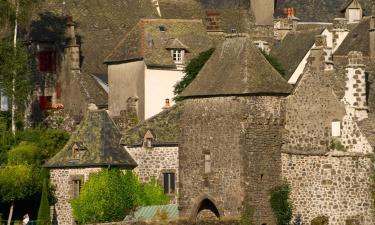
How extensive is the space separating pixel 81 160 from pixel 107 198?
252 centimetres

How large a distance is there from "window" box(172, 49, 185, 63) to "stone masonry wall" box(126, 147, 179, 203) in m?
15.0

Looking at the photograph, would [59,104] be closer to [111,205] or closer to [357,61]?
[111,205]

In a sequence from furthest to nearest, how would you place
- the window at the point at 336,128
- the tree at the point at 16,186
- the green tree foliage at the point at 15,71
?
the green tree foliage at the point at 15,71 → the tree at the point at 16,186 → the window at the point at 336,128

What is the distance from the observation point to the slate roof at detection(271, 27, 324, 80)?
10738 centimetres

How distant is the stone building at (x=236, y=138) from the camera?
85.6 metres

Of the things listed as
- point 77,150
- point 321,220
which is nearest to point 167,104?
point 77,150

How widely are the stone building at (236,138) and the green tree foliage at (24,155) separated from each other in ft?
43.1

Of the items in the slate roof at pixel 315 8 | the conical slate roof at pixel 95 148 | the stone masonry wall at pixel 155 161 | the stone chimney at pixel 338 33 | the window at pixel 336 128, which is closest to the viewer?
the window at pixel 336 128

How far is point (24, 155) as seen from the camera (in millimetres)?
99500

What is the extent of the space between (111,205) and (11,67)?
16.1 meters

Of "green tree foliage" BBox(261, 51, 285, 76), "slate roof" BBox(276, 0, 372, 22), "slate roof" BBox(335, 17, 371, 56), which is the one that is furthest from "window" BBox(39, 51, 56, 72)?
"slate roof" BBox(276, 0, 372, 22)

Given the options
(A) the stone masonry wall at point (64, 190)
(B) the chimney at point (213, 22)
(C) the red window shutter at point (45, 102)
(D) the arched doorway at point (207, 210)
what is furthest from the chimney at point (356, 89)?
(C) the red window shutter at point (45, 102)

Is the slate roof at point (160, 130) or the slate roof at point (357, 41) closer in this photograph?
the slate roof at point (160, 130)

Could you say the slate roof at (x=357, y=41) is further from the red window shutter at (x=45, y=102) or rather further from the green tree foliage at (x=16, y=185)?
the green tree foliage at (x=16, y=185)
